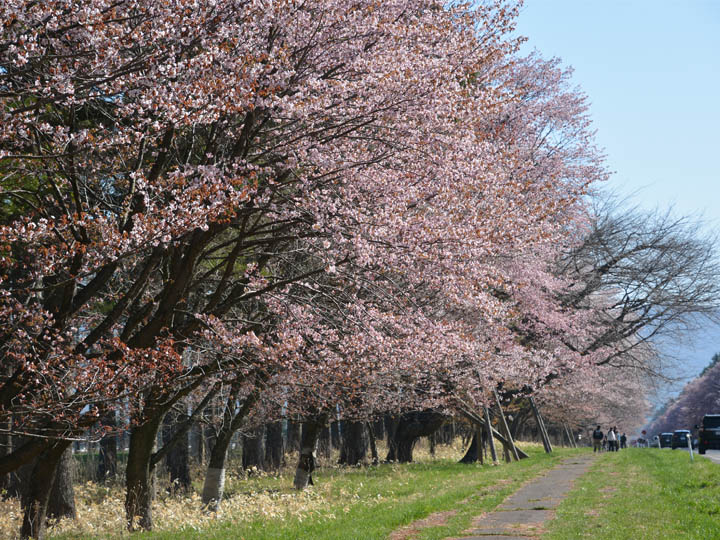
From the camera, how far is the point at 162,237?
7.70 metres

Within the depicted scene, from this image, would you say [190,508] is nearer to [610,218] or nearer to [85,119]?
[85,119]

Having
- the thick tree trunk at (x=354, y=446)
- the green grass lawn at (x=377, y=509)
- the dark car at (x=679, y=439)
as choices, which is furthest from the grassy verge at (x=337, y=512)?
the dark car at (x=679, y=439)

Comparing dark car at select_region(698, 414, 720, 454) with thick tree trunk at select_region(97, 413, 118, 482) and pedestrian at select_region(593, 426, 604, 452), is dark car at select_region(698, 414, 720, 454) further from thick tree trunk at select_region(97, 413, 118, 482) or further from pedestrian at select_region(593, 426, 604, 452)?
thick tree trunk at select_region(97, 413, 118, 482)

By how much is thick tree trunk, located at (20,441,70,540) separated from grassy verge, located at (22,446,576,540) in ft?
2.67

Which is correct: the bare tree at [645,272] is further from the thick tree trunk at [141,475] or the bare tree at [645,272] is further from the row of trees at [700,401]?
the row of trees at [700,401]

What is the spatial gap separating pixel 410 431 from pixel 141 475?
1660 centimetres

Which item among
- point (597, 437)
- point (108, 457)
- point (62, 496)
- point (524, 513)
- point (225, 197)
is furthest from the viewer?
point (597, 437)

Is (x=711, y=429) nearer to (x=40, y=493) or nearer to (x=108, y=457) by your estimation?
(x=108, y=457)

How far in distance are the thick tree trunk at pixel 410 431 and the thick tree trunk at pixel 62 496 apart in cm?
1547

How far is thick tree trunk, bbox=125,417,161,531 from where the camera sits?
1252cm

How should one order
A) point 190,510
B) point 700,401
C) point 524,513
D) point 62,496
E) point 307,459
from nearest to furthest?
1. point 524,513
2. point 62,496
3. point 190,510
4. point 307,459
5. point 700,401

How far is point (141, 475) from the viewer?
41.8ft

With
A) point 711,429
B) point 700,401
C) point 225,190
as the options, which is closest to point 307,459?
point 225,190

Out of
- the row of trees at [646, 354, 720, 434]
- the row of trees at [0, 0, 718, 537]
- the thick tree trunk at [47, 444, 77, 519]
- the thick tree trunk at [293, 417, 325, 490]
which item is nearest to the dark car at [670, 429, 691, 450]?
the row of trees at [646, 354, 720, 434]
